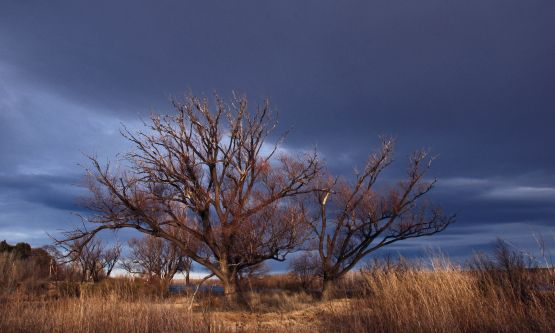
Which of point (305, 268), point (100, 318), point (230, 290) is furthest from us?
point (305, 268)

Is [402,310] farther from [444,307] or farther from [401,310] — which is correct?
[444,307]

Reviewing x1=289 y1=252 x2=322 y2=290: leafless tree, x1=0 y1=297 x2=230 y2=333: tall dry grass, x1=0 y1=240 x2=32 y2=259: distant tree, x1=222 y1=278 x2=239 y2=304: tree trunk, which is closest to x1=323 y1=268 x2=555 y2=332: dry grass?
Result: x1=0 y1=297 x2=230 y2=333: tall dry grass

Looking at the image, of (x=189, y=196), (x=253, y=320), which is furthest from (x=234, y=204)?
(x=253, y=320)

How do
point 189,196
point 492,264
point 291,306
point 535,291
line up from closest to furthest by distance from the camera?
point 535,291 < point 492,264 < point 291,306 < point 189,196

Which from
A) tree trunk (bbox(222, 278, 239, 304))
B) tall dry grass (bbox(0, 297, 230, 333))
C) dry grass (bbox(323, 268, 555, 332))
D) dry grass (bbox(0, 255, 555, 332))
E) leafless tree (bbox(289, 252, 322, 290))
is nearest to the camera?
dry grass (bbox(323, 268, 555, 332))

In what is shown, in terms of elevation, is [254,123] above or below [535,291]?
above

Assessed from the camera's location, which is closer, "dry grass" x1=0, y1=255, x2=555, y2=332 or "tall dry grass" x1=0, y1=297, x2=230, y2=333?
"dry grass" x1=0, y1=255, x2=555, y2=332

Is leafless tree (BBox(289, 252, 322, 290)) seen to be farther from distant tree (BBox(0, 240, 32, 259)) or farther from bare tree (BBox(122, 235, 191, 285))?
distant tree (BBox(0, 240, 32, 259))

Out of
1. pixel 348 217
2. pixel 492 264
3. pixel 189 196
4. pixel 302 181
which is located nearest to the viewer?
pixel 492 264

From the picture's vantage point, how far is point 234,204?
22.7 metres

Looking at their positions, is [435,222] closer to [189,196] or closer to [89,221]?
[189,196]

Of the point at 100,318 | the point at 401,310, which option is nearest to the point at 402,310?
the point at 401,310

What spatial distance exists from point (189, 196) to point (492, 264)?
45.8 ft

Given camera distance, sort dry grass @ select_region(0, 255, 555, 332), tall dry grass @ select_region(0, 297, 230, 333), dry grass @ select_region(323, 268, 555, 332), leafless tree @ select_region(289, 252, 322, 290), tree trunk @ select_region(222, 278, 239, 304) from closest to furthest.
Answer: dry grass @ select_region(323, 268, 555, 332) < dry grass @ select_region(0, 255, 555, 332) < tall dry grass @ select_region(0, 297, 230, 333) < tree trunk @ select_region(222, 278, 239, 304) < leafless tree @ select_region(289, 252, 322, 290)
